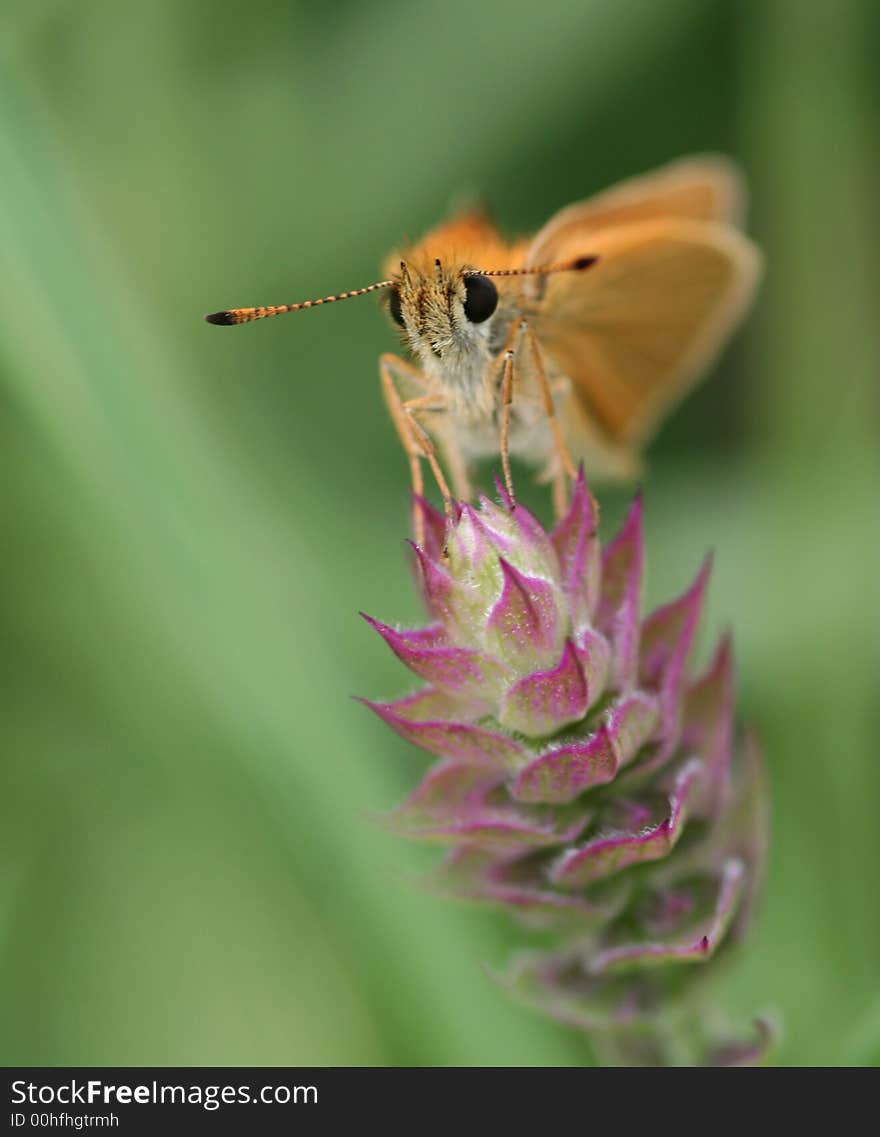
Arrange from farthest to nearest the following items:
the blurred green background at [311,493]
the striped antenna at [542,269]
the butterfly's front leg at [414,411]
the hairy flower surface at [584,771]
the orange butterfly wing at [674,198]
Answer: the orange butterfly wing at [674,198]
the blurred green background at [311,493]
the striped antenna at [542,269]
the butterfly's front leg at [414,411]
the hairy flower surface at [584,771]

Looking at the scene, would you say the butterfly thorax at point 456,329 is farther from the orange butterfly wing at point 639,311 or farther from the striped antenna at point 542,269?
the orange butterfly wing at point 639,311

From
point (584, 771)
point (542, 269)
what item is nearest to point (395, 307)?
point (542, 269)

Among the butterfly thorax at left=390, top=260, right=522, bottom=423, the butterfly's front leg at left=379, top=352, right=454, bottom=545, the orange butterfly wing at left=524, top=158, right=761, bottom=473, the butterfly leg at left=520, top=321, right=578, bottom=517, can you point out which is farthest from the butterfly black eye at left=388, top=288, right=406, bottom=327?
the orange butterfly wing at left=524, top=158, right=761, bottom=473

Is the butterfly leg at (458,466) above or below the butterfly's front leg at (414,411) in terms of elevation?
below

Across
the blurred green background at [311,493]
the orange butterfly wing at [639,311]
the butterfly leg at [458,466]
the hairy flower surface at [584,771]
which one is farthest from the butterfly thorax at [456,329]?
the blurred green background at [311,493]

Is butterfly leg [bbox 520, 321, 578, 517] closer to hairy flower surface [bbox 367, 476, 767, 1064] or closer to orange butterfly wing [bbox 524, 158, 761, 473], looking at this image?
orange butterfly wing [bbox 524, 158, 761, 473]

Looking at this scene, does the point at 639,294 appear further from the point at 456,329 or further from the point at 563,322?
the point at 456,329

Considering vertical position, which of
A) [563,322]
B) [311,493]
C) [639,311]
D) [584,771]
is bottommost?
[311,493]
